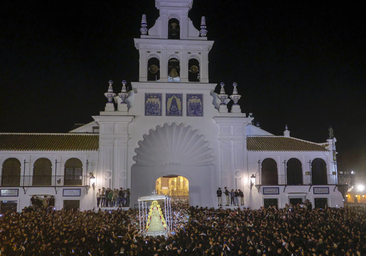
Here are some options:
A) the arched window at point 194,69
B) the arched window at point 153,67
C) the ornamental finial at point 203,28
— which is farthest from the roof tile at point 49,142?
the ornamental finial at point 203,28

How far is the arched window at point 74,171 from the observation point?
27328 mm

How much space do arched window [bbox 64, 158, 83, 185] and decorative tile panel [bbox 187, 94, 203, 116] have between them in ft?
29.9

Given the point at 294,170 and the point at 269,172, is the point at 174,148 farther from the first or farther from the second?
the point at 294,170

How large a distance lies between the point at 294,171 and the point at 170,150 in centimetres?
994

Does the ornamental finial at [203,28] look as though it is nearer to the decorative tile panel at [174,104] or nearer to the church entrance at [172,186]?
the decorative tile panel at [174,104]

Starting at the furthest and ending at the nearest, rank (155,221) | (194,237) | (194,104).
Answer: (194,104) < (155,221) < (194,237)

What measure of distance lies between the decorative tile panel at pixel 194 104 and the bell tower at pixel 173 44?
1.29 meters

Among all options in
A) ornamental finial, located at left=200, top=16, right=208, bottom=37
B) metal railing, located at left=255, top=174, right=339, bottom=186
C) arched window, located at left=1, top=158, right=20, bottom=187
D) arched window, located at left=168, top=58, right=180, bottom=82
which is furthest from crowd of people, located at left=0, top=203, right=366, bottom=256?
ornamental finial, located at left=200, top=16, right=208, bottom=37

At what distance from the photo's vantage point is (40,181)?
26891 mm

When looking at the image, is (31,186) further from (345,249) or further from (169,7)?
(345,249)

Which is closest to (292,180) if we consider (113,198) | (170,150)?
(170,150)

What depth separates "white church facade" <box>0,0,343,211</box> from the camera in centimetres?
2675

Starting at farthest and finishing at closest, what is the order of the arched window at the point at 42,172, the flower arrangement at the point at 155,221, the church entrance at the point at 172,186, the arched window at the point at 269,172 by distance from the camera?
1. the church entrance at the point at 172,186
2. the arched window at the point at 269,172
3. the arched window at the point at 42,172
4. the flower arrangement at the point at 155,221

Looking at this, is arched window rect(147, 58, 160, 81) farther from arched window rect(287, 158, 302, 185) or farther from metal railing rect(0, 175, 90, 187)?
arched window rect(287, 158, 302, 185)
